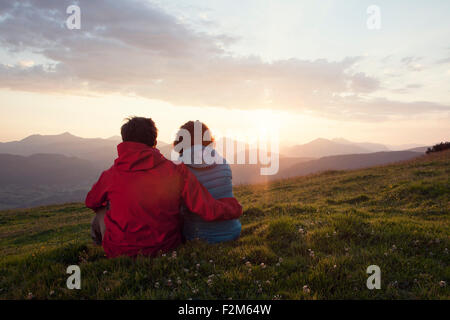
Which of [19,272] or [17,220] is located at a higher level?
[19,272]

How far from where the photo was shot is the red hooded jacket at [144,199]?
5.19 meters

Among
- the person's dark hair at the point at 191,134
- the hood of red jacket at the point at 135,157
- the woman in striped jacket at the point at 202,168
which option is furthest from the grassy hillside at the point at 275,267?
the person's dark hair at the point at 191,134

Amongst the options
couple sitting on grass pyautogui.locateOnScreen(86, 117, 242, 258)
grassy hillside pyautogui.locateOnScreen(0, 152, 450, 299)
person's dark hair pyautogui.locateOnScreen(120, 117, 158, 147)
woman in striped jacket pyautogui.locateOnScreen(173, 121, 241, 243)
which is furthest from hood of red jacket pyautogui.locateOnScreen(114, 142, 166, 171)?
grassy hillside pyautogui.locateOnScreen(0, 152, 450, 299)

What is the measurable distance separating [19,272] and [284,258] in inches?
200

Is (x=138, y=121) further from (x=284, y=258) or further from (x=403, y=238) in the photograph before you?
(x=403, y=238)

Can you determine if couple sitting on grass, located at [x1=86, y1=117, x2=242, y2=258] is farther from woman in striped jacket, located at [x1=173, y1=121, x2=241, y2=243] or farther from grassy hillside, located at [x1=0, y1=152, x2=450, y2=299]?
grassy hillside, located at [x1=0, y1=152, x2=450, y2=299]

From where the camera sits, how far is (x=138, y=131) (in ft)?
17.1

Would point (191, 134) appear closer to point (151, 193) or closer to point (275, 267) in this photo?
point (151, 193)

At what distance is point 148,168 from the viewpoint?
204 inches

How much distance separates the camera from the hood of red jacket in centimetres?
510

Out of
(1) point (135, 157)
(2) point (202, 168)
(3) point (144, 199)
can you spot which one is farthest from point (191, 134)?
(3) point (144, 199)

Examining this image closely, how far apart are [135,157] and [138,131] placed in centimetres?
49

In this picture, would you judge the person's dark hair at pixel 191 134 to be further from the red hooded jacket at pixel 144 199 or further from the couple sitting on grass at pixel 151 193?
the red hooded jacket at pixel 144 199
